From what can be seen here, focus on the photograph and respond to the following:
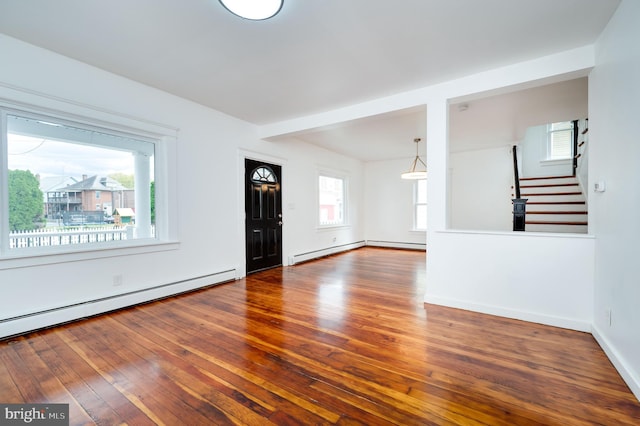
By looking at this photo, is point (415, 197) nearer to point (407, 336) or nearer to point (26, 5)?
point (407, 336)

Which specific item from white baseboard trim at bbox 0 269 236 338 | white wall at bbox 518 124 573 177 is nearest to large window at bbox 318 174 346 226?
white baseboard trim at bbox 0 269 236 338

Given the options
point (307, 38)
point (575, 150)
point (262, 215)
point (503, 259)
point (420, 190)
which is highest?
point (307, 38)

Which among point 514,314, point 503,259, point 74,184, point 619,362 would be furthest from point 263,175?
point 619,362

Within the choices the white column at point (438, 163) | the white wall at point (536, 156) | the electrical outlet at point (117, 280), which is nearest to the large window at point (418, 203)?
the white wall at point (536, 156)

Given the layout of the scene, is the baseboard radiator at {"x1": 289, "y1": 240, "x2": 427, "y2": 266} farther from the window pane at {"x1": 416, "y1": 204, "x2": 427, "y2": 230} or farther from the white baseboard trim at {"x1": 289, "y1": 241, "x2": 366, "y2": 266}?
the window pane at {"x1": 416, "y1": 204, "x2": 427, "y2": 230}

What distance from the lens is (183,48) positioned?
8.46ft

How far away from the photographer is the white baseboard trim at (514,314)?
258 cm

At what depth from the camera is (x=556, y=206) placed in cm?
501

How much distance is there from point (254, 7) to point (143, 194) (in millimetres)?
2770

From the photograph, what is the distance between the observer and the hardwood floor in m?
1.55

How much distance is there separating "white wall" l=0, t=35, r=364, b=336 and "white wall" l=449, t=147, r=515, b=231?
4.03 m

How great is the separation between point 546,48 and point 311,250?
495cm

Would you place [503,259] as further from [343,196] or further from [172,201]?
[343,196]

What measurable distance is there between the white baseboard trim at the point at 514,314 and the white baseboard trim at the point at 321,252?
3.02 m
